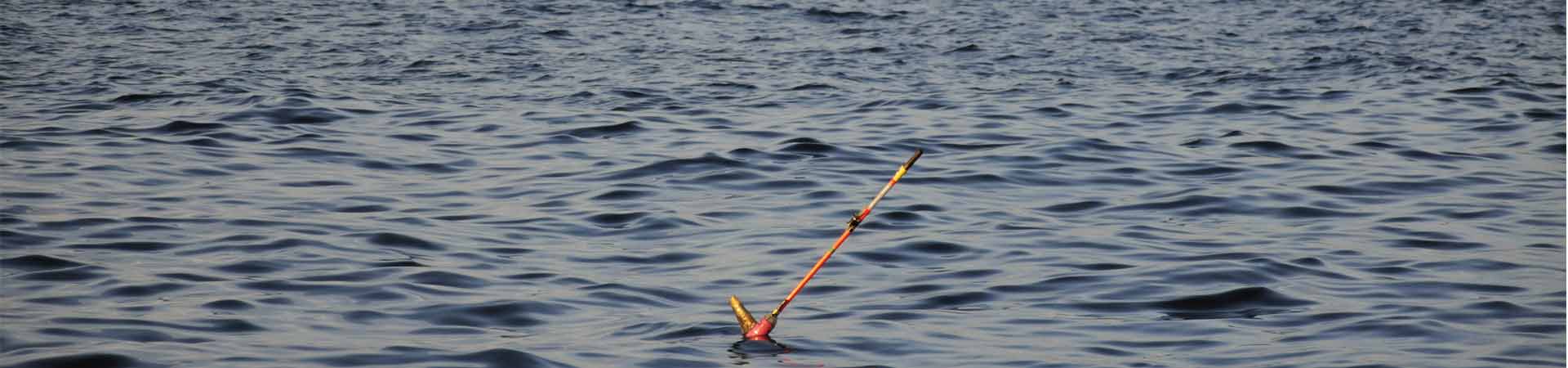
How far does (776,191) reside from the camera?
1428 cm

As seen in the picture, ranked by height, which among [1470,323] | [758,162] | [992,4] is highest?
[1470,323]

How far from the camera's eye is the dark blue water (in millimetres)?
9695

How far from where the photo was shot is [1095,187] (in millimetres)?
14383

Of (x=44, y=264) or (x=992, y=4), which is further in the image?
(x=992, y=4)

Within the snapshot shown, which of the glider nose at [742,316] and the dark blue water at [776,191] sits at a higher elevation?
the glider nose at [742,316]

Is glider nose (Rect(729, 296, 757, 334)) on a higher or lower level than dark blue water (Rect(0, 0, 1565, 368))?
higher

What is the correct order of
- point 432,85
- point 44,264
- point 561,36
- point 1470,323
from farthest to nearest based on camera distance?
point 561,36, point 432,85, point 44,264, point 1470,323

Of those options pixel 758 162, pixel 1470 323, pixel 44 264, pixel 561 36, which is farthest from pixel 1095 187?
pixel 561 36

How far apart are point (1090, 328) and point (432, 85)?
1120 centimetres

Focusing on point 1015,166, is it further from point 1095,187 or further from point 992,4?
point 992,4

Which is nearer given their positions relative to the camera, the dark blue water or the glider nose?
the glider nose

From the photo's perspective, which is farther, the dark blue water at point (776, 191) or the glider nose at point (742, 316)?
the dark blue water at point (776, 191)

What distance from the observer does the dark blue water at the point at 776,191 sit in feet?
31.8

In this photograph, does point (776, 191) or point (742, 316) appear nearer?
point (742, 316)
